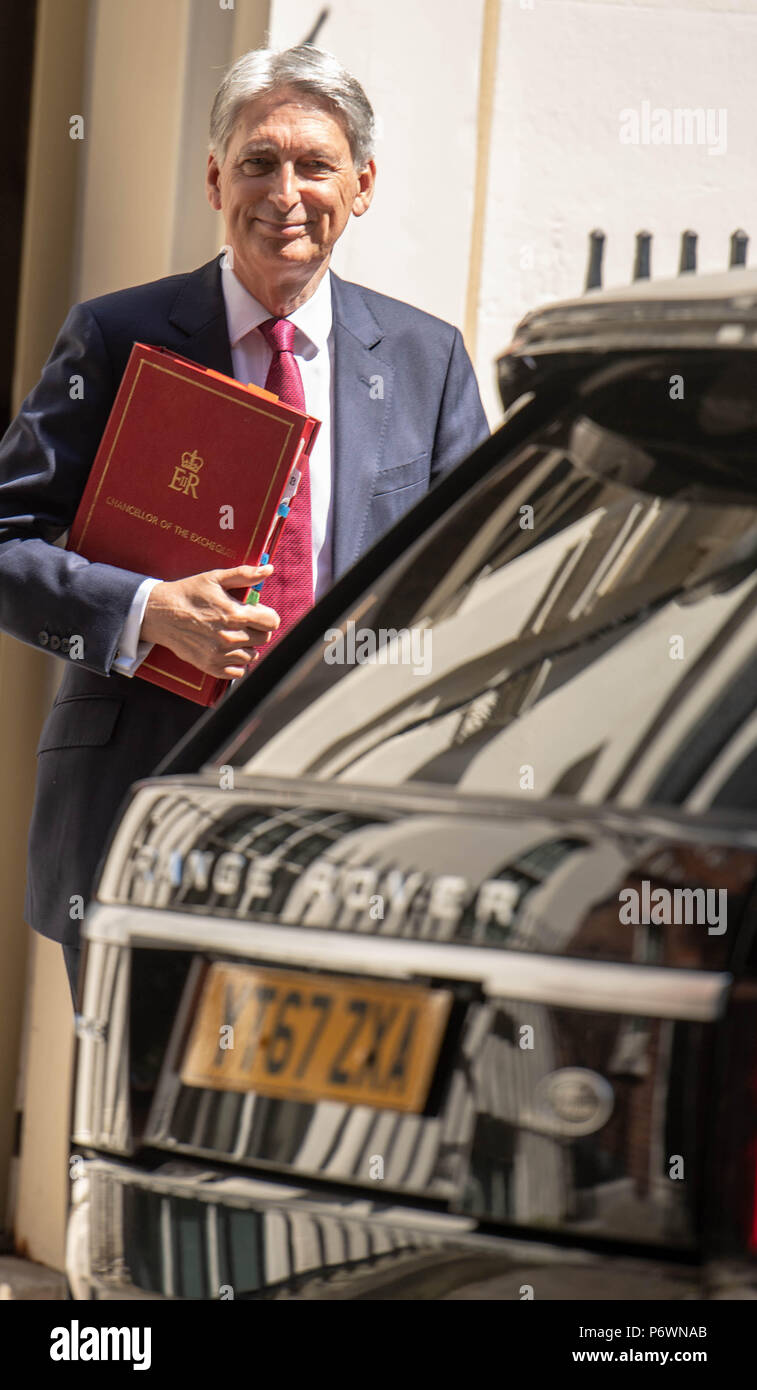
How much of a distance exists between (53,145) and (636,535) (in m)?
2.82

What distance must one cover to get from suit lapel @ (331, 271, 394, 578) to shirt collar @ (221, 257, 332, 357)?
0.04m

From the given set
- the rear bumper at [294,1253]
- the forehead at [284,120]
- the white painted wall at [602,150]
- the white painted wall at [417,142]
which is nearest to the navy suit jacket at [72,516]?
the forehead at [284,120]

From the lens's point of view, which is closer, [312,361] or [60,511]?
[60,511]

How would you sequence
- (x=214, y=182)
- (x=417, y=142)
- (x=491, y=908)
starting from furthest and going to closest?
(x=417, y=142) < (x=214, y=182) < (x=491, y=908)

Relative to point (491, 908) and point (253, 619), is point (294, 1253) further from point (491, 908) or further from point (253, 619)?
point (253, 619)

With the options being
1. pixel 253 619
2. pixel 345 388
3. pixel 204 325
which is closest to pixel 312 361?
pixel 345 388

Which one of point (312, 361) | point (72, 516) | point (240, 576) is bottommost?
point (240, 576)

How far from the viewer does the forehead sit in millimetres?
2771

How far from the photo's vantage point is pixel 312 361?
287 cm

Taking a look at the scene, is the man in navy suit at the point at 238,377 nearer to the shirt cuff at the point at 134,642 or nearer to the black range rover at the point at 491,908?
the shirt cuff at the point at 134,642

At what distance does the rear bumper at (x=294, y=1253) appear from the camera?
1.41 metres

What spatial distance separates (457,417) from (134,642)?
773 millimetres

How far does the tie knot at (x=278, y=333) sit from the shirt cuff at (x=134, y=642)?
1.68 ft
